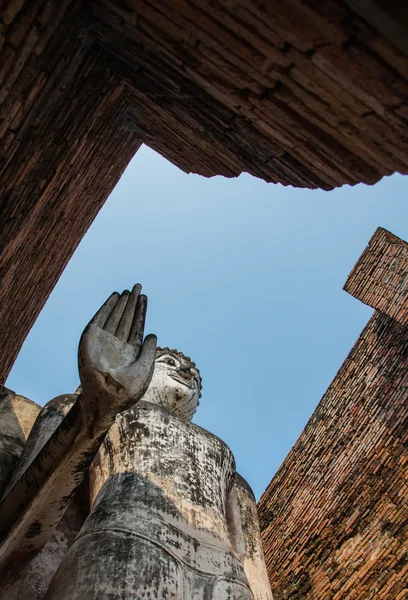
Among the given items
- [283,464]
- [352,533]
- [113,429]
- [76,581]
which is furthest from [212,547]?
[283,464]

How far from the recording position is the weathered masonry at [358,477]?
5.80 meters

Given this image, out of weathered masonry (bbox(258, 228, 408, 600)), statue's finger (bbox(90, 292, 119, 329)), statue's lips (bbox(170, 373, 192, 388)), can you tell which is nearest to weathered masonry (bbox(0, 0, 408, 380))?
statue's finger (bbox(90, 292, 119, 329))

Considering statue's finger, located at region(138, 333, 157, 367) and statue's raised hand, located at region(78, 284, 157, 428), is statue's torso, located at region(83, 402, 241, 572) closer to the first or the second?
statue's raised hand, located at region(78, 284, 157, 428)

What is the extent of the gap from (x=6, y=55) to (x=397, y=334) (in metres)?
5.27

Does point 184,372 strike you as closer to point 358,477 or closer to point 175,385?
point 175,385

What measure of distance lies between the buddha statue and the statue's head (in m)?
0.63

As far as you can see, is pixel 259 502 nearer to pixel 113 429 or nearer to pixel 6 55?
pixel 113 429

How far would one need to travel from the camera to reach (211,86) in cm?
223

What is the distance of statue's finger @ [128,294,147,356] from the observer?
3368 mm

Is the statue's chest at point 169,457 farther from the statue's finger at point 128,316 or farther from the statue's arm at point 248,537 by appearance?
the statue's finger at point 128,316

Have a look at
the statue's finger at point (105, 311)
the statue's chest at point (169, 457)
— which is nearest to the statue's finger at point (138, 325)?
the statue's finger at point (105, 311)

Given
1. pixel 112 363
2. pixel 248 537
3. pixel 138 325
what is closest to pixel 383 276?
pixel 248 537

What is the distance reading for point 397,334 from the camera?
6.47 meters

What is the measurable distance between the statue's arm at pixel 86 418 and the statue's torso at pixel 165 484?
30 cm
